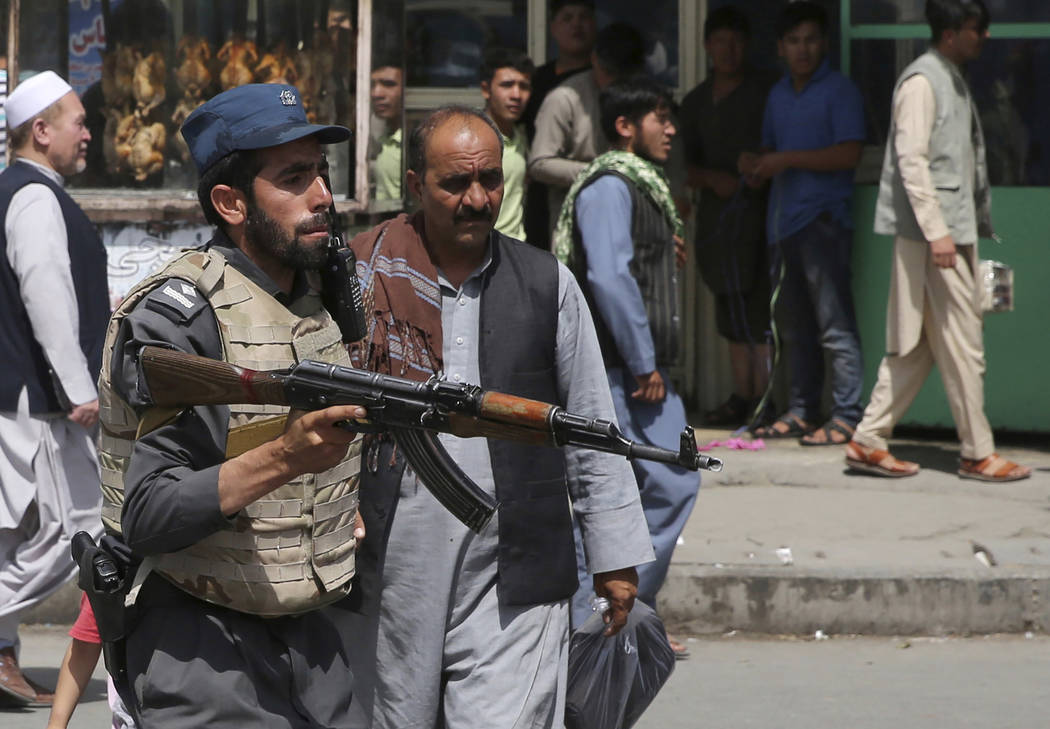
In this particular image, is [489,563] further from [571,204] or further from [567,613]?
[571,204]

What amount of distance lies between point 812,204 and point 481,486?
16.3 feet

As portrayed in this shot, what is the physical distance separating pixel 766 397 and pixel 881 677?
283 cm

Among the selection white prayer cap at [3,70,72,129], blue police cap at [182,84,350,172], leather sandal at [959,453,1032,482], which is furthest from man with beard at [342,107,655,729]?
leather sandal at [959,453,1032,482]

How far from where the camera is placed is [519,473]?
368 cm

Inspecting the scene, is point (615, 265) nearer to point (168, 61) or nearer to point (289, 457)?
point (289, 457)

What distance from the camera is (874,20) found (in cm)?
847

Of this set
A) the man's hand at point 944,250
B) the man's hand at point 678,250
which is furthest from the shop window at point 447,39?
the man's hand at point 678,250

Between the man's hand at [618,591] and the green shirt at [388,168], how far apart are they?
14.8 ft

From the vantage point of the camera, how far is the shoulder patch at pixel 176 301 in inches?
112

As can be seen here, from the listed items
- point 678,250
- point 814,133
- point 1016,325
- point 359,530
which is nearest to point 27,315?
point 678,250

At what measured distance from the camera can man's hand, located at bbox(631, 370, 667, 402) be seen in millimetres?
5402

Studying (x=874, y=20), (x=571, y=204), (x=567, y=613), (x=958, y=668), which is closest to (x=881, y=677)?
(x=958, y=668)

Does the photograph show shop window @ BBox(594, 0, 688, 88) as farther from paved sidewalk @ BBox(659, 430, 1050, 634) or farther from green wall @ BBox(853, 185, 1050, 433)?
paved sidewalk @ BBox(659, 430, 1050, 634)

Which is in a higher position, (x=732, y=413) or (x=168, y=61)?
(x=168, y=61)
